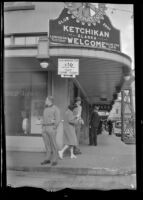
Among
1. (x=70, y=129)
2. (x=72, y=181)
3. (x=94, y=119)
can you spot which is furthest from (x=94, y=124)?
(x=72, y=181)

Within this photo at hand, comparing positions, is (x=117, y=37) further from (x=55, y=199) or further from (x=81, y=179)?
(x=55, y=199)

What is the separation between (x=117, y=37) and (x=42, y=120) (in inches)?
62.0

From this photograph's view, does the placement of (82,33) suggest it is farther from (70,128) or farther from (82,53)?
(70,128)

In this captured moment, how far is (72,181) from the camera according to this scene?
18.2 ft

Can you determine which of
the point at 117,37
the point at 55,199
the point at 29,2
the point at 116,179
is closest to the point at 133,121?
the point at 116,179

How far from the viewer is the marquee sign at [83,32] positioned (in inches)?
218

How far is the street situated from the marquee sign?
1829mm

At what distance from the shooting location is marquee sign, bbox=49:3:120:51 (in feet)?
18.1

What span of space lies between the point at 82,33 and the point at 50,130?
4.71 ft

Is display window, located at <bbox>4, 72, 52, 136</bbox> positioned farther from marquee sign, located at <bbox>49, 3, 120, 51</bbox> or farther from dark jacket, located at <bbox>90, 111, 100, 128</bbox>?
dark jacket, located at <bbox>90, 111, 100, 128</bbox>

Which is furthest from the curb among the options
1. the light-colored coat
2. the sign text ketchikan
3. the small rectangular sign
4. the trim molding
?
the sign text ketchikan

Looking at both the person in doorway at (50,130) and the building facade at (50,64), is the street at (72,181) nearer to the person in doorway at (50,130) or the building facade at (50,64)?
the person in doorway at (50,130)

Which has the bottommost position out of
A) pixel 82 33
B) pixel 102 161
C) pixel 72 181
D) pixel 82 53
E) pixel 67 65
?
pixel 72 181

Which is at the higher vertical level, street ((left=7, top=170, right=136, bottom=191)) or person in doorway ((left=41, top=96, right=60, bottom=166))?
person in doorway ((left=41, top=96, right=60, bottom=166))
